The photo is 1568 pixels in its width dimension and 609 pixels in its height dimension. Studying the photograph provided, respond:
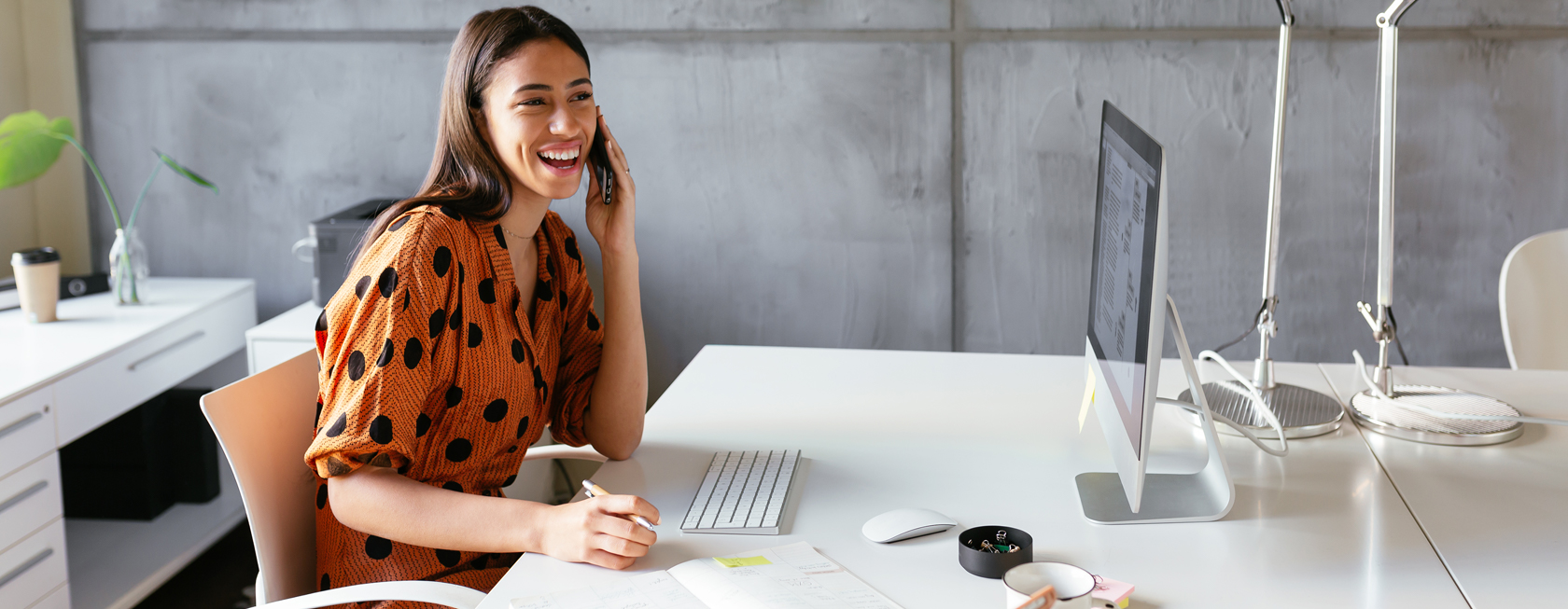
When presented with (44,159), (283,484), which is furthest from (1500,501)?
(44,159)

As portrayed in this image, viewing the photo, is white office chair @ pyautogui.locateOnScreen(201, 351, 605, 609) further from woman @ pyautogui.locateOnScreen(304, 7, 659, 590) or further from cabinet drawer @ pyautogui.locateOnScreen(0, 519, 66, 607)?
cabinet drawer @ pyautogui.locateOnScreen(0, 519, 66, 607)

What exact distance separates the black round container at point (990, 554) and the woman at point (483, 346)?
0.35 m

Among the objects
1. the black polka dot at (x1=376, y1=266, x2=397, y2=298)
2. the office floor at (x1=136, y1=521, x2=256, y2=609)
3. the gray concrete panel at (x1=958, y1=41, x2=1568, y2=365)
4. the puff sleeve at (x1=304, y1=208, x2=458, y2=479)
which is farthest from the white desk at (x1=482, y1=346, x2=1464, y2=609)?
the office floor at (x1=136, y1=521, x2=256, y2=609)

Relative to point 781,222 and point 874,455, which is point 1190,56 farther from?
point 874,455

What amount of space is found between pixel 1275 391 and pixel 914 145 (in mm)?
1360

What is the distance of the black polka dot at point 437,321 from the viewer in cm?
135

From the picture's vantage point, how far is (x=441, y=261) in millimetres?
1383

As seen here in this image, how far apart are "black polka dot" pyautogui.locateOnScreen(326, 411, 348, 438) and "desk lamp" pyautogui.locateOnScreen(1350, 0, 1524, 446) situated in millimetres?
1420

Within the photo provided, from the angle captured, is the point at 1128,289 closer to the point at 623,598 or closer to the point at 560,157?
the point at 623,598

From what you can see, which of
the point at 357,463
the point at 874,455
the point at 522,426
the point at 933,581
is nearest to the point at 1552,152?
the point at 874,455

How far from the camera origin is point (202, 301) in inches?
111

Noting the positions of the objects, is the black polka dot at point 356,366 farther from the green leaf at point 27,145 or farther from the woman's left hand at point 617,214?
the green leaf at point 27,145

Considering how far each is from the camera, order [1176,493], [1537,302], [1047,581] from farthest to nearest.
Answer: [1537,302] < [1176,493] < [1047,581]

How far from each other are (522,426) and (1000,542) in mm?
695
